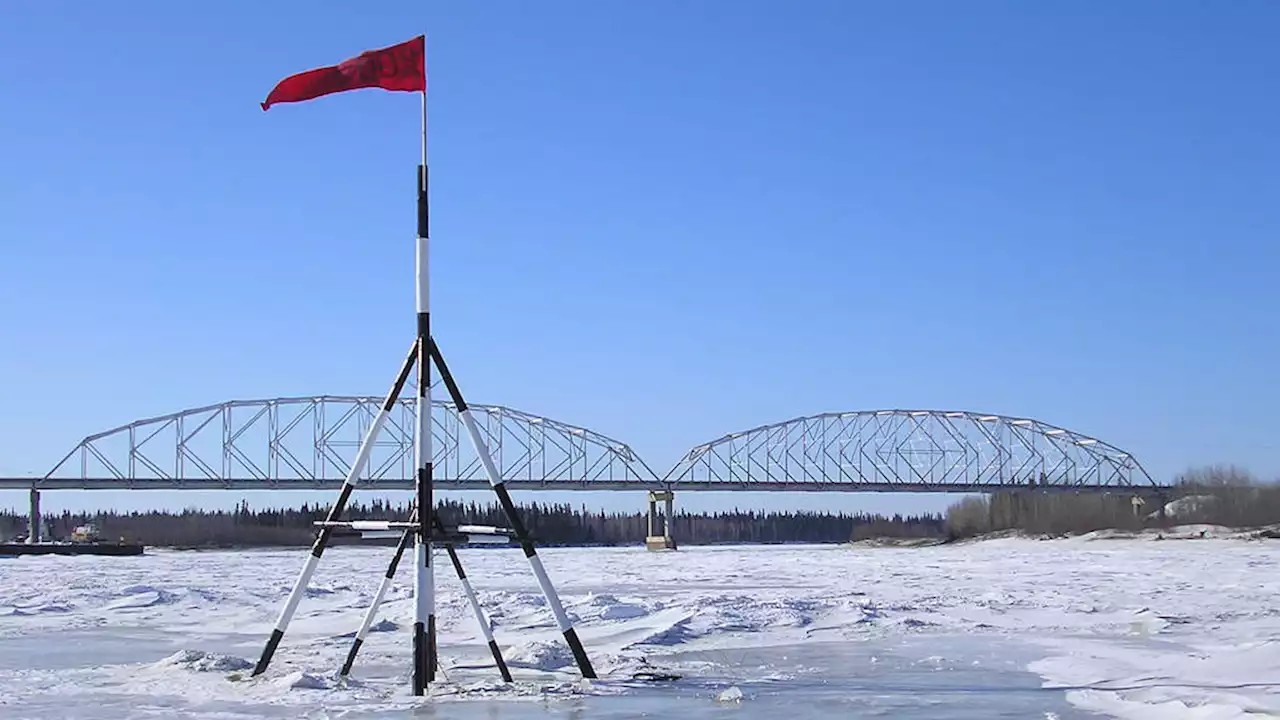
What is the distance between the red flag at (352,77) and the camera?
14625 mm

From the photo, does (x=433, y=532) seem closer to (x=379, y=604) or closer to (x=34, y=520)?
(x=379, y=604)

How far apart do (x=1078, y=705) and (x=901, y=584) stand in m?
21.3

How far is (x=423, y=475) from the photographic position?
47.0 ft

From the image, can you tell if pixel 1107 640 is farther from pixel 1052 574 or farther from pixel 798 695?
pixel 1052 574

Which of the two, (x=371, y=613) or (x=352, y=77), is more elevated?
(x=352, y=77)

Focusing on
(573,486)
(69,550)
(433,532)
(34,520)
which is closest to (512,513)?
(433,532)

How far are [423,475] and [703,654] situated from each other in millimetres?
4857

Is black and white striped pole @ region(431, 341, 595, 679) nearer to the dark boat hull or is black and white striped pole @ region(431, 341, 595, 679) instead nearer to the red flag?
the red flag

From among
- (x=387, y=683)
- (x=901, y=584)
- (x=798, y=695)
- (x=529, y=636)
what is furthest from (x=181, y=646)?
(x=901, y=584)

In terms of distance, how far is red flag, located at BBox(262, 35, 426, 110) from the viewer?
14.6m

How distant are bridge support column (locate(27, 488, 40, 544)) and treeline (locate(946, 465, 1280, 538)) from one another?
8174 centimetres

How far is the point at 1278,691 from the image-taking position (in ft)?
39.3

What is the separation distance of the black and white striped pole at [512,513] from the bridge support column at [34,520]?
10261 cm

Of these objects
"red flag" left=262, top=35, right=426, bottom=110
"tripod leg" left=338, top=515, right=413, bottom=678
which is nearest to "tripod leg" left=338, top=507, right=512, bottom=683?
"tripod leg" left=338, top=515, right=413, bottom=678
